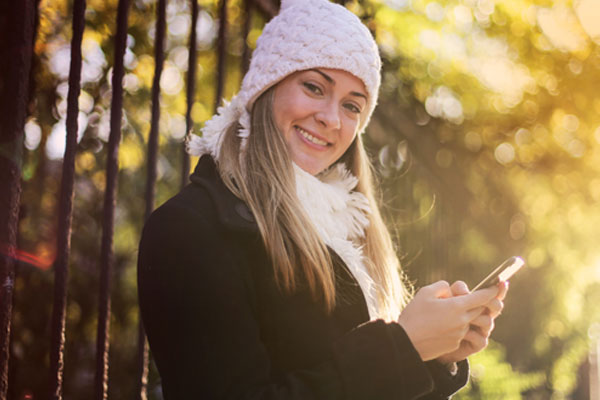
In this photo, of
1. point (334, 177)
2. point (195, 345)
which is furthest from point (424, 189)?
point (195, 345)

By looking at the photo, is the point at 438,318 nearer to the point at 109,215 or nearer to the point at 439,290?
the point at 439,290

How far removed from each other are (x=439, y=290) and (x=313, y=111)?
0.70m

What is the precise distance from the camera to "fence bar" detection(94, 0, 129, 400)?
1.71 m

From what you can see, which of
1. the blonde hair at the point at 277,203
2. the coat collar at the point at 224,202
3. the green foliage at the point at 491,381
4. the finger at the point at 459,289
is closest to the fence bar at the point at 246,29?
the blonde hair at the point at 277,203

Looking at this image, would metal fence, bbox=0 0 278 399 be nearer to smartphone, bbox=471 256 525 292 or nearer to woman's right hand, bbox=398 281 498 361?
woman's right hand, bbox=398 281 498 361

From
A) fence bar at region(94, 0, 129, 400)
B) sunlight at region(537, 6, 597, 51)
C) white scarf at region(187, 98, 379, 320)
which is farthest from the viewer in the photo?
sunlight at region(537, 6, 597, 51)

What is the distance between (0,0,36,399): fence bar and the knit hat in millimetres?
578

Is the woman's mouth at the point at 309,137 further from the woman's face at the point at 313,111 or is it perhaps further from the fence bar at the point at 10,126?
the fence bar at the point at 10,126

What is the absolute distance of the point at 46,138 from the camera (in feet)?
11.3

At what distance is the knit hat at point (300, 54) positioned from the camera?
73.6 inches

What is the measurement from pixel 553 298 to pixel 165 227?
4.64 meters

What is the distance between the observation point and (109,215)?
173 centimetres

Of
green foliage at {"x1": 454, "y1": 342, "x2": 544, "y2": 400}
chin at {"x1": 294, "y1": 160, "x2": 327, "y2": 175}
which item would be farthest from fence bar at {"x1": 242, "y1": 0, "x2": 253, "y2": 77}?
green foliage at {"x1": 454, "y1": 342, "x2": 544, "y2": 400}

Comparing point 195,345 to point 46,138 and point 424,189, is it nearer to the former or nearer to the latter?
point 46,138
